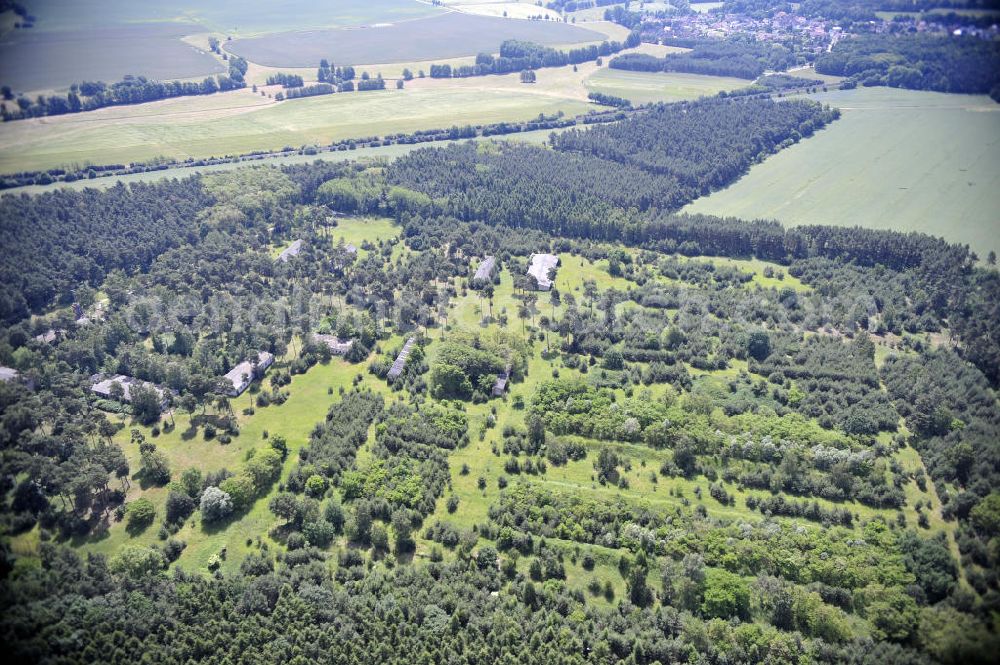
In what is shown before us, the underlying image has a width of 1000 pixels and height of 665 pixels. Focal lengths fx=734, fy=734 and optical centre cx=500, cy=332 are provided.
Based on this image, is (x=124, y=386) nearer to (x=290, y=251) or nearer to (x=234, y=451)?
(x=234, y=451)

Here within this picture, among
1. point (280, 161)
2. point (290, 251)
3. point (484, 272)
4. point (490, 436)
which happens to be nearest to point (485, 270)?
point (484, 272)

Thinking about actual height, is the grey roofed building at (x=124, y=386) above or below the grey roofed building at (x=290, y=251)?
below

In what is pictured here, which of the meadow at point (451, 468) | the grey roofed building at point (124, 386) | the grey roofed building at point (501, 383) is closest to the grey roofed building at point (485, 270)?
the meadow at point (451, 468)

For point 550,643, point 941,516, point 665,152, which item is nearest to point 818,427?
point 941,516

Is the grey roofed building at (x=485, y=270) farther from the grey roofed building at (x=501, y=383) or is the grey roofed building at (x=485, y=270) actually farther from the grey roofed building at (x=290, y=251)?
the grey roofed building at (x=290, y=251)

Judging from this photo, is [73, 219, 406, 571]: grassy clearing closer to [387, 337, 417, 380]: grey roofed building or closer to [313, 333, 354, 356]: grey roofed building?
[313, 333, 354, 356]: grey roofed building

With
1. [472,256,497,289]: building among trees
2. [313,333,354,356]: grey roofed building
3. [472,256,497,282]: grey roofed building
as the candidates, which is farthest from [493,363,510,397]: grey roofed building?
[472,256,497,282]: grey roofed building
